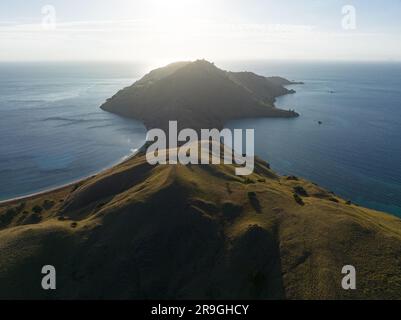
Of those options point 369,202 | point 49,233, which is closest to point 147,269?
point 49,233

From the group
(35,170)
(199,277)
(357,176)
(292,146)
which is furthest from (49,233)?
(292,146)

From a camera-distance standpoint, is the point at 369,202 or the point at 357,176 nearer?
the point at 369,202

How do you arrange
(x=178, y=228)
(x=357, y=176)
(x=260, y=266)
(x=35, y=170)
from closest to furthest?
(x=260, y=266) → (x=178, y=228) → (x=357, y=176) → (x=35, y=170)

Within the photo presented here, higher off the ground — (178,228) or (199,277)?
(178,228)
